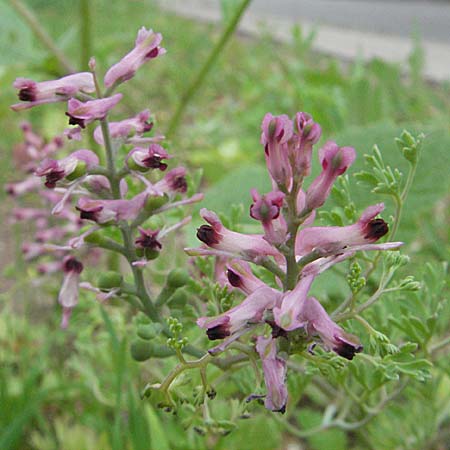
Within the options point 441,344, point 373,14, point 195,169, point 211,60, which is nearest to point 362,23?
point 373,14

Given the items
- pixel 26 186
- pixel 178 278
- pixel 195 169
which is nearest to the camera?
pixel 178 278

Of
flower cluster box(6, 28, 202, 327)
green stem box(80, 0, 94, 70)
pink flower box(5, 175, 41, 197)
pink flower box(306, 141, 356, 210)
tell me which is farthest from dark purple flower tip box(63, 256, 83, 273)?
green stem box(80, 0, 94, 70)

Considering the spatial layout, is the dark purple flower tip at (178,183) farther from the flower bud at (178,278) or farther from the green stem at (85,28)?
the green stem at (85,28)

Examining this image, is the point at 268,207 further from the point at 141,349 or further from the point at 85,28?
the point at 85,28

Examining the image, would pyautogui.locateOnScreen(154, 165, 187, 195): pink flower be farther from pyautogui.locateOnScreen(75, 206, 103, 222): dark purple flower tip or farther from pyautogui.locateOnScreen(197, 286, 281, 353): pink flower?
pyautogui.locateOnScreen(197, 286, 281, 353): pink flower

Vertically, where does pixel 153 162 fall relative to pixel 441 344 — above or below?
above

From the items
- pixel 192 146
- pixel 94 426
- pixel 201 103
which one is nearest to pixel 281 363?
pixel 94 426

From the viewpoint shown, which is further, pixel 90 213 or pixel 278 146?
pixel 90 213
